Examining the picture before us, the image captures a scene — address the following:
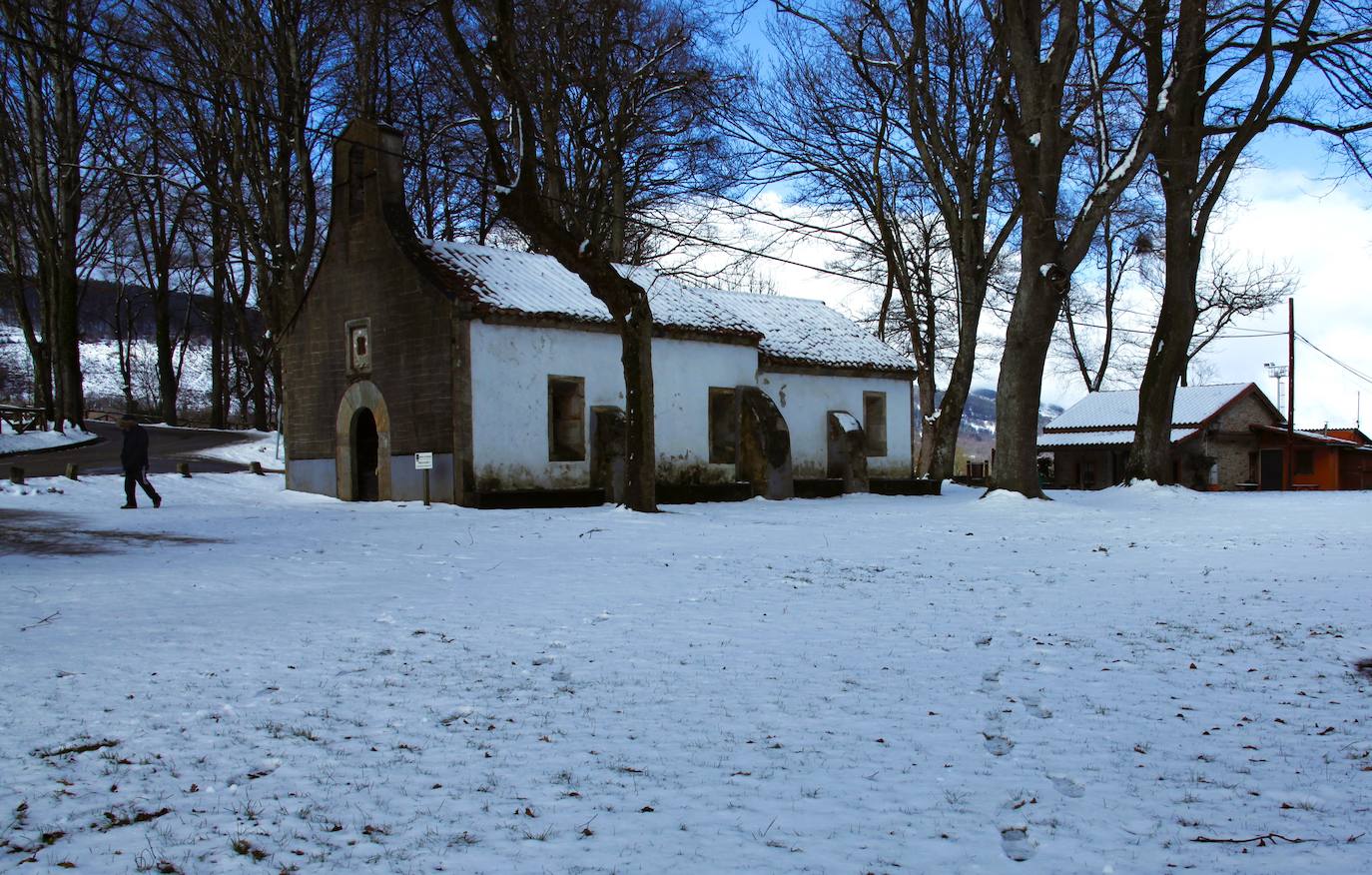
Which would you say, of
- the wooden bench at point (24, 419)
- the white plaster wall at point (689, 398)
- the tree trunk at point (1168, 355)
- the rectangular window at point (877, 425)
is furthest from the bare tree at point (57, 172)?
the tree trunk at point (1168, 355)

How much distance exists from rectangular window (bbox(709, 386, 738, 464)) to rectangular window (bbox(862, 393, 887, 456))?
18.7 ft

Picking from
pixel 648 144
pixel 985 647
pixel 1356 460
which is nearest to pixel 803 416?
pixel 648 144

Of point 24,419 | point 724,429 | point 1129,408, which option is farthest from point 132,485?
point 1129,408

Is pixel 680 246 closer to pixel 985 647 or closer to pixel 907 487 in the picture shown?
pixel 907 487

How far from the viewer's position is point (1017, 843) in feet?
12.8

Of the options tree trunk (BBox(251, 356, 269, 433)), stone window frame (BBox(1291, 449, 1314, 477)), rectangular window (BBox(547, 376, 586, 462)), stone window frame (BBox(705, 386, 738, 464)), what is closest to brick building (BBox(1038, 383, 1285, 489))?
stone window frame (BBox(1291, 449, 1314, 477))

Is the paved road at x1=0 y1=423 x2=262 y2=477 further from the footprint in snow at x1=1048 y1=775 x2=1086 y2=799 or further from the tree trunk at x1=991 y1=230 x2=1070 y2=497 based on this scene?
the footprint in snow at x1=1048 y1=775 x2=1086 y2=799

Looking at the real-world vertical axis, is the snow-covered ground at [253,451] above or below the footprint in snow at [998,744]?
above

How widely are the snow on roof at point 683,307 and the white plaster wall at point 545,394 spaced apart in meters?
0.53

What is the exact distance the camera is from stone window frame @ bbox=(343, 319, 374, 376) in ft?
74.1

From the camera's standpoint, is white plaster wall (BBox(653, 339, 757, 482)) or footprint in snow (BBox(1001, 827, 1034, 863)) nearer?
footprint in snow (BBox(1001, 827, 1034, 863))

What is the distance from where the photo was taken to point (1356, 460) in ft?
157

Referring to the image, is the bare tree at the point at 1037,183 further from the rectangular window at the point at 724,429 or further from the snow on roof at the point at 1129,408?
the snow on roof at the point at 1129,408

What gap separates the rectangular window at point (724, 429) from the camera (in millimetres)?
24922
